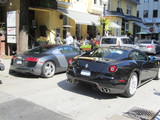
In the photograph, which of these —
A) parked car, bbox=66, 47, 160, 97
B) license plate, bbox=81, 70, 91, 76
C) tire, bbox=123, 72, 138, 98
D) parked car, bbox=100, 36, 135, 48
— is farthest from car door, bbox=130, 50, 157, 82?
parked car, bbox=100, 36, 135, 48

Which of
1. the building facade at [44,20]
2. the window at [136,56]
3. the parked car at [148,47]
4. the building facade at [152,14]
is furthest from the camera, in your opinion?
the building facade at [152,14]

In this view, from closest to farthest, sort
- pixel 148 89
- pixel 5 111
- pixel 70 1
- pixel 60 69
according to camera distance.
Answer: pixel 5 111
pixel 148 89
pixel 60 69
pixel 70 1

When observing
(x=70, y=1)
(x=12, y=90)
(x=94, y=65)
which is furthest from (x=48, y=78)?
(x=70, y=1)

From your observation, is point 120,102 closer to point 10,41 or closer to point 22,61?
point 22,61

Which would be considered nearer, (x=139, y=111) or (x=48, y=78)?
(x=139, y=111)

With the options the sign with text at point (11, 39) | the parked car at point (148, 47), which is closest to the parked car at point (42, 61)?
the sign with text at point (11, 39)

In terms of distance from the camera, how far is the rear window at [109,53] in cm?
570

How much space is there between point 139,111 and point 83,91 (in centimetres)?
192

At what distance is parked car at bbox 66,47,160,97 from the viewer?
16.6 feet

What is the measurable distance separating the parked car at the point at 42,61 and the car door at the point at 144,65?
10.3 ft

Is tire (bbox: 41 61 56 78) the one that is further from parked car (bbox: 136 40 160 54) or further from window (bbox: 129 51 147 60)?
parked car (bbox: 136 40 160 54)

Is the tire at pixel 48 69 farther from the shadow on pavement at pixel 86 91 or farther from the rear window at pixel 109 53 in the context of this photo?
the rear window at pixel 109 53

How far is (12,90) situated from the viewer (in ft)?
19.1

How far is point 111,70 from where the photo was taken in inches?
199
